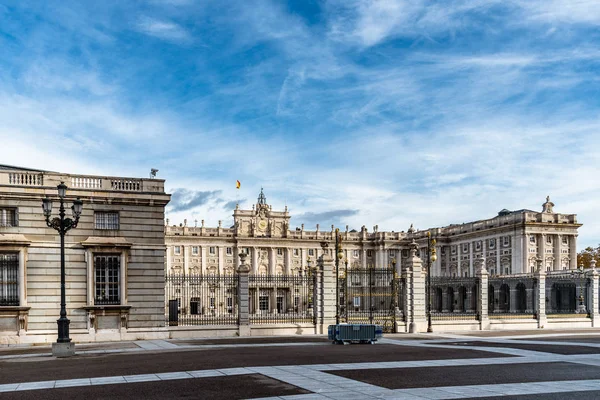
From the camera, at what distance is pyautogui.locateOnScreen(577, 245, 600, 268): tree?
12825 cm

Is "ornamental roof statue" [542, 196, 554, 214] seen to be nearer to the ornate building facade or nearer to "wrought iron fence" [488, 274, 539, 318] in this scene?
the ornate building facade

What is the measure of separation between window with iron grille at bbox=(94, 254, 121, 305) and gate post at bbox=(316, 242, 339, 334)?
11734 millimetres

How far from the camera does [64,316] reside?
2731cm

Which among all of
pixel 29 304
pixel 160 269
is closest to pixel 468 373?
pixel 160 269

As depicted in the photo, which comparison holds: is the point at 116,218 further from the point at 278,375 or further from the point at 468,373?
the point at 468,373

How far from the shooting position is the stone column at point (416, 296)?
136ft

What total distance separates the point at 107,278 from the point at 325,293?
12.6 meters

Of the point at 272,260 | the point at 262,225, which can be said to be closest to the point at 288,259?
the point at 272,260

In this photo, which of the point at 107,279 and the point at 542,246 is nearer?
the point at 107,279

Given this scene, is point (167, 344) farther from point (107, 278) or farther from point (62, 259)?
point (62, 259)

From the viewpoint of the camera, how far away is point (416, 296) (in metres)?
Answer: 41.6

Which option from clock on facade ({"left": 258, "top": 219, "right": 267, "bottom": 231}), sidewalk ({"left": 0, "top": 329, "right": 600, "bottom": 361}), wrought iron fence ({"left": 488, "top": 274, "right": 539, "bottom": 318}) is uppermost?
clock on facade ({"left": 258, "top": 219, "right": 267, "bottom": 231})

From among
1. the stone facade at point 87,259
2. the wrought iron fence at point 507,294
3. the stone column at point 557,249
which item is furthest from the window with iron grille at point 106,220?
the stone column at point 557,249

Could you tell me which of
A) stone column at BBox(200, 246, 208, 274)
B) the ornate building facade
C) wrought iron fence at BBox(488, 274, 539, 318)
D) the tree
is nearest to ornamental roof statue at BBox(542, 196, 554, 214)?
the ornate building facade
